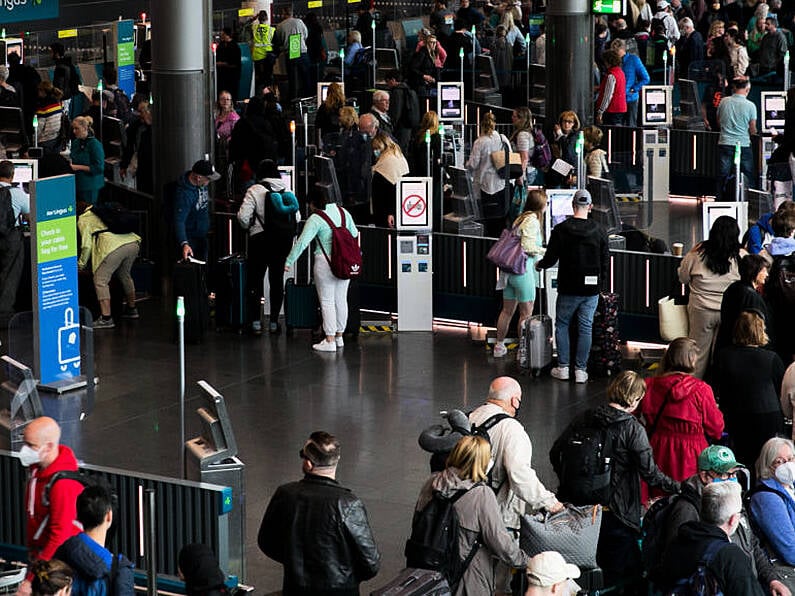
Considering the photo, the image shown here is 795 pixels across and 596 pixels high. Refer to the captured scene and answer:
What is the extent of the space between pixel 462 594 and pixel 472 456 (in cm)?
81

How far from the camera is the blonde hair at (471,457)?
8812 mm

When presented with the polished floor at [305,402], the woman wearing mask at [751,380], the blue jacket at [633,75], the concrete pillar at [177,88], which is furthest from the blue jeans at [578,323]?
the blue jacket at [633,75]

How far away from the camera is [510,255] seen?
15.4 metres

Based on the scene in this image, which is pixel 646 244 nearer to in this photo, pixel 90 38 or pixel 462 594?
pixel 462 594

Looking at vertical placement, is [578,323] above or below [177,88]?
below

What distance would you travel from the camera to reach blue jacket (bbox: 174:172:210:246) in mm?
17062

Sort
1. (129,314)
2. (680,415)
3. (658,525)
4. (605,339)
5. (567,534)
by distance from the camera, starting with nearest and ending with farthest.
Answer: (658,525) < (567,534) < (680,415) < (605,339) < (129,314)

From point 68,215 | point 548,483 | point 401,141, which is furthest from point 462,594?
point 401,141

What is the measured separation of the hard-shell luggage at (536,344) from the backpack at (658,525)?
5668 millimetres

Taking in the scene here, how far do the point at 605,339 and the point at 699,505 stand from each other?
236 inches

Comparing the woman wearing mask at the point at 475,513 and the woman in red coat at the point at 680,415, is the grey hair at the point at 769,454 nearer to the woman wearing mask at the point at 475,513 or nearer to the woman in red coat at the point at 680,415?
the woman in red coat at the point at 680,415

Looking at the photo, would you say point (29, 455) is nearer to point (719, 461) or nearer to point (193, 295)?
point (719, 461)

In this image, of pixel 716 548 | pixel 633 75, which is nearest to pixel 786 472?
pixel 716 548

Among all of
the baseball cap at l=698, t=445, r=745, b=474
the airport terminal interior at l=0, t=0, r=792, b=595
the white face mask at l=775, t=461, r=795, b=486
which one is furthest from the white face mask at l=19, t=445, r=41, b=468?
the white face mask at l=775, t=461, r=795, b=486
